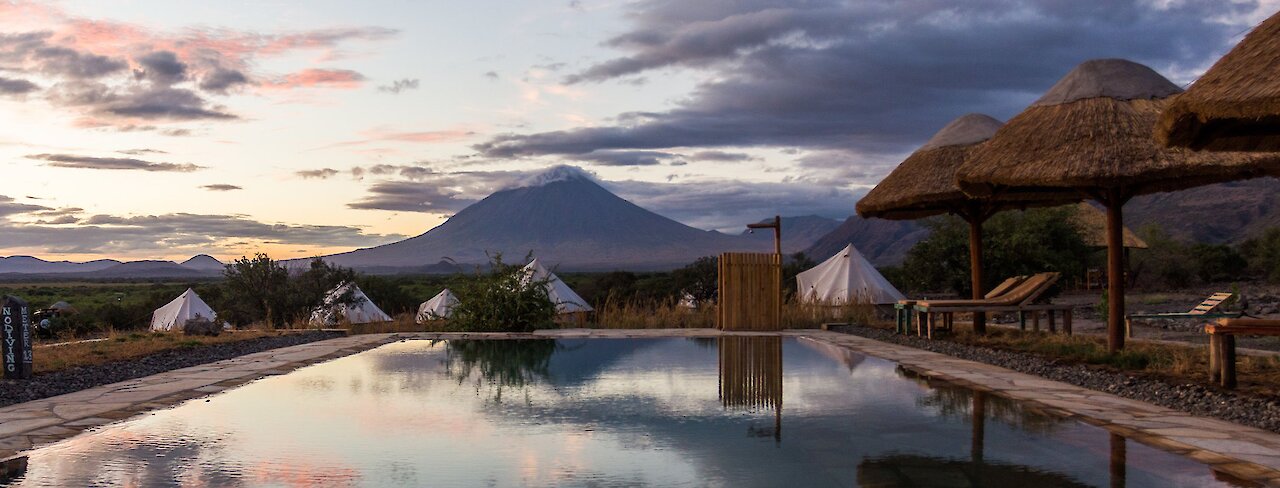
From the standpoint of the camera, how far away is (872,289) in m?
23.6

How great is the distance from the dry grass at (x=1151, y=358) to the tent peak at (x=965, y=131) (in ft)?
9.68

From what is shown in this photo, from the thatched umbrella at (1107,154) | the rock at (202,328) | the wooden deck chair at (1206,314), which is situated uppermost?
the thatched umbrella at (1107,154)

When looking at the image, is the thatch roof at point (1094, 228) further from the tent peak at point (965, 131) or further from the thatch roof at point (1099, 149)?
the thatch roof at point (1099, 149)

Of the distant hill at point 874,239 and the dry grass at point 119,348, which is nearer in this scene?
the dry grass at point 119,348

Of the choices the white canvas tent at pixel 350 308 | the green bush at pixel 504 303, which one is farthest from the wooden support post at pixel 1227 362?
the white canvas tent at pixel 350 308

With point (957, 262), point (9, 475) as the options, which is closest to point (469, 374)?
point (9, 475)

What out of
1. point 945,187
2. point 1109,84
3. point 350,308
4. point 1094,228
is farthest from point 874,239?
point 1109,84

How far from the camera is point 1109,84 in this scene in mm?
10609

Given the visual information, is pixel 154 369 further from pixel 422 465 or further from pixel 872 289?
pixel 872 289

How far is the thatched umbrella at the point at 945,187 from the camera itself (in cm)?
1312

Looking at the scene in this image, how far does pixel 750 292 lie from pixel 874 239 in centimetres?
12044

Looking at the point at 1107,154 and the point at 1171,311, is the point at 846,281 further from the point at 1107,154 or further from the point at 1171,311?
the point at 1107,154

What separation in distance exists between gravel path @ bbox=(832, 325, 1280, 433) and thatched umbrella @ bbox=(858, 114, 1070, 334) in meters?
2.68

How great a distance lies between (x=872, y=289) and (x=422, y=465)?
19.7m
